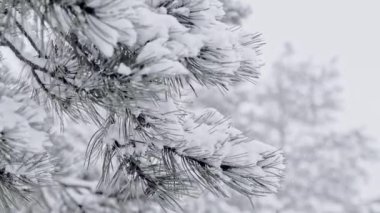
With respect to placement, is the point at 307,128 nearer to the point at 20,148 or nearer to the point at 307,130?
the point at 307,130

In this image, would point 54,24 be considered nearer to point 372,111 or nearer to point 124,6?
point 124,6

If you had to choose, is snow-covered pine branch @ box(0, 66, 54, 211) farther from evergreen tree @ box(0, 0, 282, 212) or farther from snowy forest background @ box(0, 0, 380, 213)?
snowy forest background @ box(0, 0, 380, 213)

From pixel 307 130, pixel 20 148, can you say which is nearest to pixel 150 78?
pixel 20 148

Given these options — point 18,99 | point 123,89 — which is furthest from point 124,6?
point 18,99

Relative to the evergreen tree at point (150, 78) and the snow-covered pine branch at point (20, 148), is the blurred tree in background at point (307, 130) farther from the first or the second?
the snow-covered pine branch at point (20, 148)

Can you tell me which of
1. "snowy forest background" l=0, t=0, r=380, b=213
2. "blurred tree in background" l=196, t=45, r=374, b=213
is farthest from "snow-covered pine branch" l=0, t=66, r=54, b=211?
"blurred tree in background" l=196, t=45, r=374, b=213

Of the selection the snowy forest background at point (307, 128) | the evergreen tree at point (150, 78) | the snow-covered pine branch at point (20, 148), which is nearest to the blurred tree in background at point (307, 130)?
the snowy forest background at point (307, 128)
